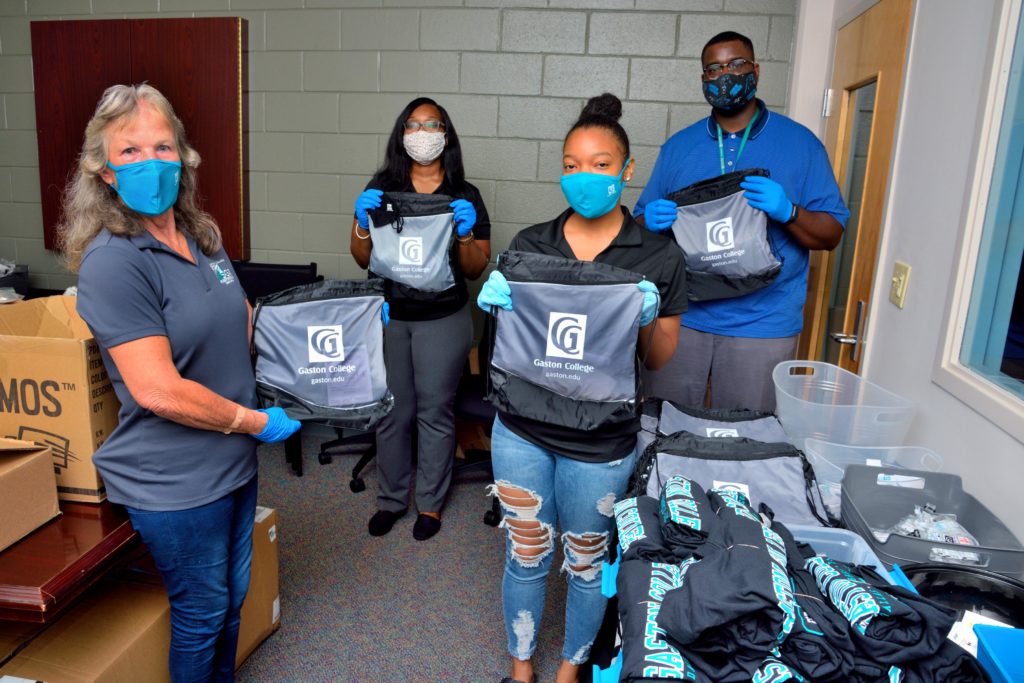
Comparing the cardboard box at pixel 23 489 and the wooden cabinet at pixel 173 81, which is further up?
the wooden cabinet at pixel 173 81

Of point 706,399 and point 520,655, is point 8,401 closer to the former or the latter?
point 520,655

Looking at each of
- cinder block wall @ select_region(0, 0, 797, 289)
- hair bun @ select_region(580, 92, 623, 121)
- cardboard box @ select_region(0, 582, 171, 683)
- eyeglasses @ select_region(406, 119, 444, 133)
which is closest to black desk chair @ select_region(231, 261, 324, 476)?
cinder block wall @ select_region(0, 0, 797, 289)

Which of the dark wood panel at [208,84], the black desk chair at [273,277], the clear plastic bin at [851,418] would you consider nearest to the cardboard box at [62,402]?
the clear plastic bin at [851,418]

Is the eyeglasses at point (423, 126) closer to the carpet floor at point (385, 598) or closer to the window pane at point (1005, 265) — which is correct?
the carpet floor at point (385, 598)

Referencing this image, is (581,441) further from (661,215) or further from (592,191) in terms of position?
(661,215)

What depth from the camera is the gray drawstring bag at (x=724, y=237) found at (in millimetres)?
2074

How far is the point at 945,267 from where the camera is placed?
1.84 metres

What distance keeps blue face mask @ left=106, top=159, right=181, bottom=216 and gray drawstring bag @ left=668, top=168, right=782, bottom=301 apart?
1373 mm

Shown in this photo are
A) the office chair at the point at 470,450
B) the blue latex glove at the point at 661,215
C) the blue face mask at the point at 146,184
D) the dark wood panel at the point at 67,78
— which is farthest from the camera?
the dark wood panel at the point at 67,78

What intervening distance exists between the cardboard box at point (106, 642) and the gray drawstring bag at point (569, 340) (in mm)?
1072

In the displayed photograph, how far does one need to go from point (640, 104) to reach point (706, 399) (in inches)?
62.7

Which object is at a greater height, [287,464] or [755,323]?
[755,323]

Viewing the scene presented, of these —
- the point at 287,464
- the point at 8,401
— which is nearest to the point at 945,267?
the point at 8,401

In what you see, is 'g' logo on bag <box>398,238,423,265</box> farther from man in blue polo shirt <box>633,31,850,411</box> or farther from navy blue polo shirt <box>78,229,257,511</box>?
navy blue polo shirt <box>78,229,257,511</box>
